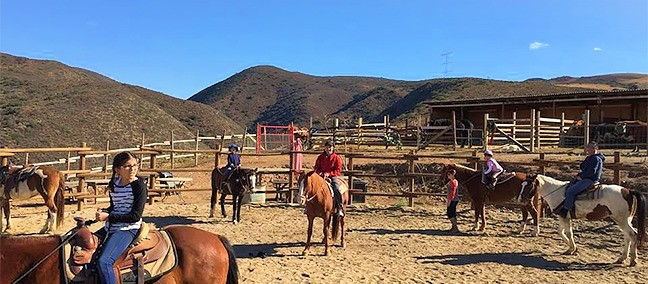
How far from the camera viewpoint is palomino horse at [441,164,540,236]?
9266mm

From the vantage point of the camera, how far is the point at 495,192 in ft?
31.1

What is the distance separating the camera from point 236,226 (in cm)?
979

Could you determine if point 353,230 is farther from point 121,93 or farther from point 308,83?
point 308,83

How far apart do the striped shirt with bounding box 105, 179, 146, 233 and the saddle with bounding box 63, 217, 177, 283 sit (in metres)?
0.11

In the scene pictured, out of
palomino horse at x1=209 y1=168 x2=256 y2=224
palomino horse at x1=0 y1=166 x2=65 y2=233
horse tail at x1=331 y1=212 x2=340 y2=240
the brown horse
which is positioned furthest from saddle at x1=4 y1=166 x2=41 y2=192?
the brown horse

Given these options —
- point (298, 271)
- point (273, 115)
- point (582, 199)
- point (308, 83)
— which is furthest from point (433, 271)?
point (308, 83)

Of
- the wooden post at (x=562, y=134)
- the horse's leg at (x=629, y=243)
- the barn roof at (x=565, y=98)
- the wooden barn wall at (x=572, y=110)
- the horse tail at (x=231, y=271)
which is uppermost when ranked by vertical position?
the barn roof at (x=565, y=98)

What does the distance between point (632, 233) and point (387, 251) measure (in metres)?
3.60

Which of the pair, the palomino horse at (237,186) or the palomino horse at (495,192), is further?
the palomino horse at (237,186)

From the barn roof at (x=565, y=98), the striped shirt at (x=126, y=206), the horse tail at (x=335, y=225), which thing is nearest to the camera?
the striped shirt at (x=126, y=206)

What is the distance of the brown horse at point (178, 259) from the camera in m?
3.12

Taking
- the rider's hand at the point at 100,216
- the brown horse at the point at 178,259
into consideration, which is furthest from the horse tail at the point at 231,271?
the rider's hand at the point at 100,216

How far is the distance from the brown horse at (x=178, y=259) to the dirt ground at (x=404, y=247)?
230 cm

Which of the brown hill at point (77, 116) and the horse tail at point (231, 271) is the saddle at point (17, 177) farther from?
the brown hill at point (77, 116)
